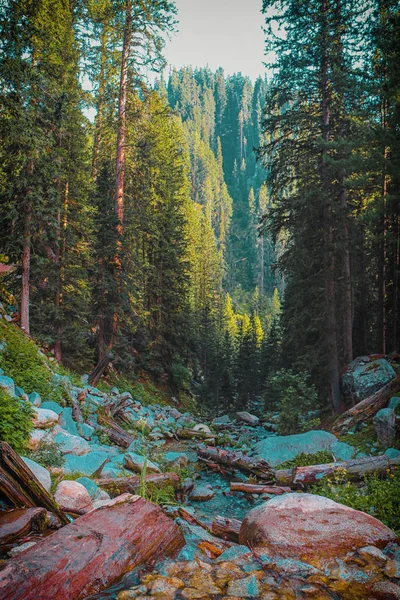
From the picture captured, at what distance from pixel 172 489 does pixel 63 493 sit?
10.1 ft

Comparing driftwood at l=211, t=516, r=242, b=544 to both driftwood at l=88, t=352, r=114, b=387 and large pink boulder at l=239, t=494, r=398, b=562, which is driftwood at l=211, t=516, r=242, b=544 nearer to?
large pink boulder at l=239, t=494, r=398, b=562

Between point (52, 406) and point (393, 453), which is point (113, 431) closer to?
point (52, 406)

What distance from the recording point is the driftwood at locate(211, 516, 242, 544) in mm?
4713

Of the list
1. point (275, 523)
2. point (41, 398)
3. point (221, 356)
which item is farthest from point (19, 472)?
point (221, 356)

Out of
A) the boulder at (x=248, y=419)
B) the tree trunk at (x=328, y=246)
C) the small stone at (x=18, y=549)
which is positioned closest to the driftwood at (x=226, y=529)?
the small stone at (x=18, y=549)

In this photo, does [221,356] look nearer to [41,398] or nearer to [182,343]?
[182,343]

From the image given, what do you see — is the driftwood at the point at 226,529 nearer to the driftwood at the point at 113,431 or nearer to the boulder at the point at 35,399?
the boulder at the point at 35,399

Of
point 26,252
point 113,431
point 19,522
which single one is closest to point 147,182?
point 26,252

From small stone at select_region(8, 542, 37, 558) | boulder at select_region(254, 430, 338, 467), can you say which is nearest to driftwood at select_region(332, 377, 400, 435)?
boulder at select_region(254, 430, 338, 467)

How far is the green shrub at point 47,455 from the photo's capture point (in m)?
5.67

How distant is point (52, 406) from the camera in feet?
27.5

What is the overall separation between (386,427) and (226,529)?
564 centimetres

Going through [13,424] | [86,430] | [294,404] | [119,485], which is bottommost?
[294,404]

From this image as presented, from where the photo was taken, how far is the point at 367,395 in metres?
12.6
